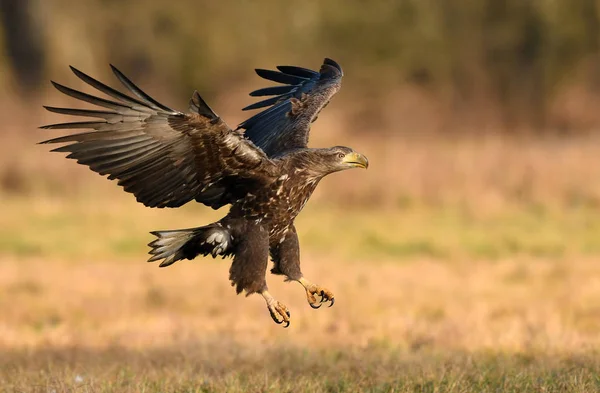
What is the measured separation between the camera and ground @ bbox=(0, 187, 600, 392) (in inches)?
256

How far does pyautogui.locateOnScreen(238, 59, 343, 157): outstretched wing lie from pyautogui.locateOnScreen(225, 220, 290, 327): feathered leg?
2.57 feet

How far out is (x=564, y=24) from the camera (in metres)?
30.2

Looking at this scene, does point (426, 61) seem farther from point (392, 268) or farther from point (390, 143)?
point (392, 268)

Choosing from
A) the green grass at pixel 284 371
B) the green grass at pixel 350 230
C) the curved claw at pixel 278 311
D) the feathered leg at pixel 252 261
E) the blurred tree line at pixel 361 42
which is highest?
the blurred tree line at pixel 361 42

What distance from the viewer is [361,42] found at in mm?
31125

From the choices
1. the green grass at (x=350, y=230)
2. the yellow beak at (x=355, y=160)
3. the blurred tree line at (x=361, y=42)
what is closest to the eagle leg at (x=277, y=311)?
the yellow beak at (x=355, y=160)

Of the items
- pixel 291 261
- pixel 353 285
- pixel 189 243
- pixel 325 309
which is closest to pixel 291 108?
pixel 291 261

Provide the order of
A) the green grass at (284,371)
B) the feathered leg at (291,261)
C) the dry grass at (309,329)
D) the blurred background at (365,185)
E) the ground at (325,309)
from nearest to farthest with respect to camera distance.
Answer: the green grass at (284,371), the dry grass at (309,329), the ground at (325,309), the feathered leg at (291,261), the blurred background at (365,185)

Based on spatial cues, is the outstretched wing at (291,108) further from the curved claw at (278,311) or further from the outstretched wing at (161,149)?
the curved claw at (278,311)

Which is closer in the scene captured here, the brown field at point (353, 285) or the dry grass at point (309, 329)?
the dry grass at point (309, 329)

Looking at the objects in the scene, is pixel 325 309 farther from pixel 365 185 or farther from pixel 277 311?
pixel 365 185

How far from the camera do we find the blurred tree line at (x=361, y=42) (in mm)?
28234

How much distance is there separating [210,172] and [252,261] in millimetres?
644

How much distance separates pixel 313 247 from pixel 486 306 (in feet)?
18.2
